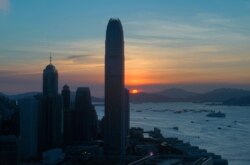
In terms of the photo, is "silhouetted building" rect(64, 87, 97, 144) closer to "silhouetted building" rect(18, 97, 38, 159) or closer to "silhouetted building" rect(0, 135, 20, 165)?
"silhouetted building" rect(18, 97, 38, 159)

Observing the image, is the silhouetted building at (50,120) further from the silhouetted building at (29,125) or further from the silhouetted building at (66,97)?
the silhouetted building at (66,97)

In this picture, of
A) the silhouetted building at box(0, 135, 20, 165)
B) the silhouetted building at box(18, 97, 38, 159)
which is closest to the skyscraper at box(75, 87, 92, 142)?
the silhouetted building at box(18, 97, 38, 159)

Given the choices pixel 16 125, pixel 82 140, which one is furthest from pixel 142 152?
pixel 16 125

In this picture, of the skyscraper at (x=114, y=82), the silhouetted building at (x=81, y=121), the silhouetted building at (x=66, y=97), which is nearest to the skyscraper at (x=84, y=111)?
the silhouetted building at (x=81, y=121)

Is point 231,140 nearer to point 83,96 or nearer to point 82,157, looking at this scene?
point 83,96

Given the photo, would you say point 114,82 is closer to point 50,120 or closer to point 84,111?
point 50,120
